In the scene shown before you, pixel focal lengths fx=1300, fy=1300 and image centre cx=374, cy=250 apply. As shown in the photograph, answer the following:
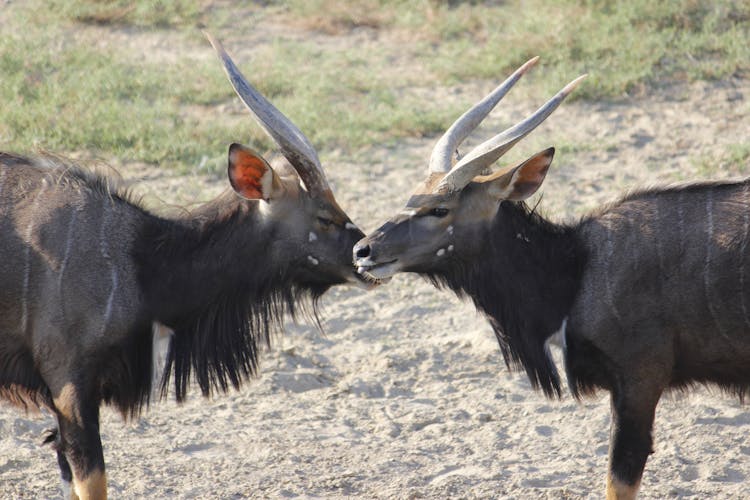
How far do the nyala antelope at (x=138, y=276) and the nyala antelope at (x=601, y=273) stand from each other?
377 mm

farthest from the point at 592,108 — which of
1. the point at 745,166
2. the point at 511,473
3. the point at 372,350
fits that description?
the point at 511,473

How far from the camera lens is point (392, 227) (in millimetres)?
5332

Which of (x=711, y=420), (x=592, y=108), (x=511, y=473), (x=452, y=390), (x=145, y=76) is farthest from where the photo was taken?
(x=145, y=76)

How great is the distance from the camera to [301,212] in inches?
210

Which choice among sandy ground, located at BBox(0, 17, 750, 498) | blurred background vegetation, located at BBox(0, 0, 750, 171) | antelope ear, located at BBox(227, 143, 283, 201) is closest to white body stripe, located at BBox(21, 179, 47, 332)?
antelope ear, located at BBox(227, 143, 283, 201)

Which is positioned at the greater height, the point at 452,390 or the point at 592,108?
the point at 592,108

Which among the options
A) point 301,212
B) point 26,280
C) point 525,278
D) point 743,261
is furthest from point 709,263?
point 26,280

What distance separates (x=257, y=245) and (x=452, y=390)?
1728 mm

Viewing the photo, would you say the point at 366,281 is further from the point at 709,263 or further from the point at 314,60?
the point at 314,60

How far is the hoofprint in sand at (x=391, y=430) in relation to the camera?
18.8 feet

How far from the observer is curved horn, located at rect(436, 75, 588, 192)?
5.22 m

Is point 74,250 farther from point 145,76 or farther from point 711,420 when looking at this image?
point 145,76

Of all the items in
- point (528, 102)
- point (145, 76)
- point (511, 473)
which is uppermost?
point (145, 76)

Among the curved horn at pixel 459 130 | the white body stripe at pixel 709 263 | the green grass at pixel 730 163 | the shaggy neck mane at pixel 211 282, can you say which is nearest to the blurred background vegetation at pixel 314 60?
the green grass at pixel 730 163
